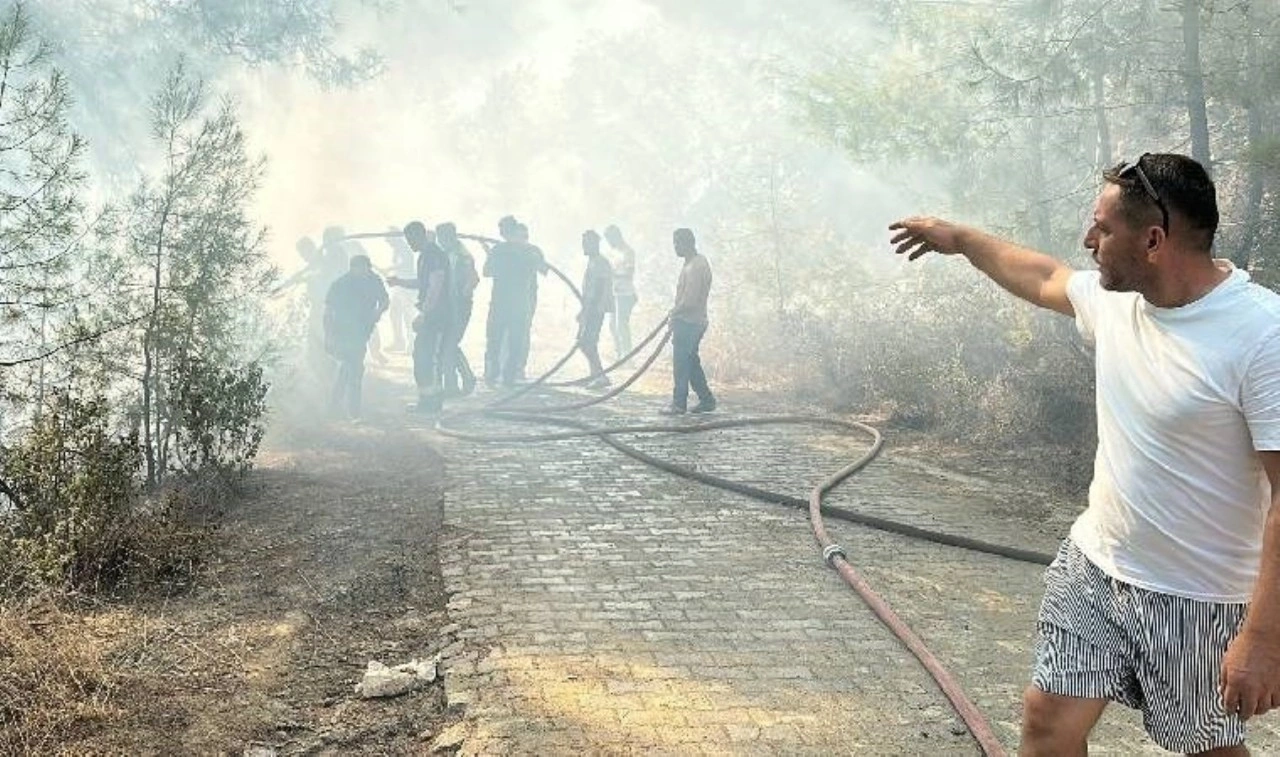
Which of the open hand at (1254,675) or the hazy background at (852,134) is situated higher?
the hazy background at (852,134)

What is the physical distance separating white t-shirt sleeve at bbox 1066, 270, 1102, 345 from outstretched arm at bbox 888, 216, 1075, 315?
0.05 metres

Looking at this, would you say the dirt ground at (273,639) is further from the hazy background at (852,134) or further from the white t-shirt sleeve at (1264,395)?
the hazy background at (852,134)

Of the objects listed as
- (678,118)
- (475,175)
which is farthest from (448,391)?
(475,175)

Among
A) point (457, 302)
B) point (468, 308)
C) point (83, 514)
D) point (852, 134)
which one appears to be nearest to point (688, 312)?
point (852, 134)

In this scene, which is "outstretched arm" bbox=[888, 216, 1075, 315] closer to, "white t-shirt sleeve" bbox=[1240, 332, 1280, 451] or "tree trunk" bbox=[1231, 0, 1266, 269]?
"white t-shirt sleeve" bbox=[1240, 332, 1280, 451]

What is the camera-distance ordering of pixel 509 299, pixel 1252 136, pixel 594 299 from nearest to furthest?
pixel 1252 136
pixel 509 299
pixel 594 299

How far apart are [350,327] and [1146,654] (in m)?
10.5

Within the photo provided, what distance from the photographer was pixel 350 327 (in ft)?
38.5

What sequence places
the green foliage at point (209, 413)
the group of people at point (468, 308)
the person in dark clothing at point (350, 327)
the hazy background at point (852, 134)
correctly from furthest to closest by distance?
the person in dark clothing at point (350, 327), the group of people at point (468, 308), the hazy background at point (852, 134), the green foliage at point (209, 413)

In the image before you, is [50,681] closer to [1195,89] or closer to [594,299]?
[1195,89]

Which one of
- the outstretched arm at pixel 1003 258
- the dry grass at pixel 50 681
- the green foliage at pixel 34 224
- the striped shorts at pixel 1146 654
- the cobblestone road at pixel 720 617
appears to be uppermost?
the green foliage at pixel 34 224

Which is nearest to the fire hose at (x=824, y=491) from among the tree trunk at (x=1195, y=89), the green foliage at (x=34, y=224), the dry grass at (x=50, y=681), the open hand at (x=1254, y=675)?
the open hand at (x=1254, y=675)

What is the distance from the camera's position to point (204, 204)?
744 centimetres

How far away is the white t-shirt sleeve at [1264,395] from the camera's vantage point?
204 centimetres
